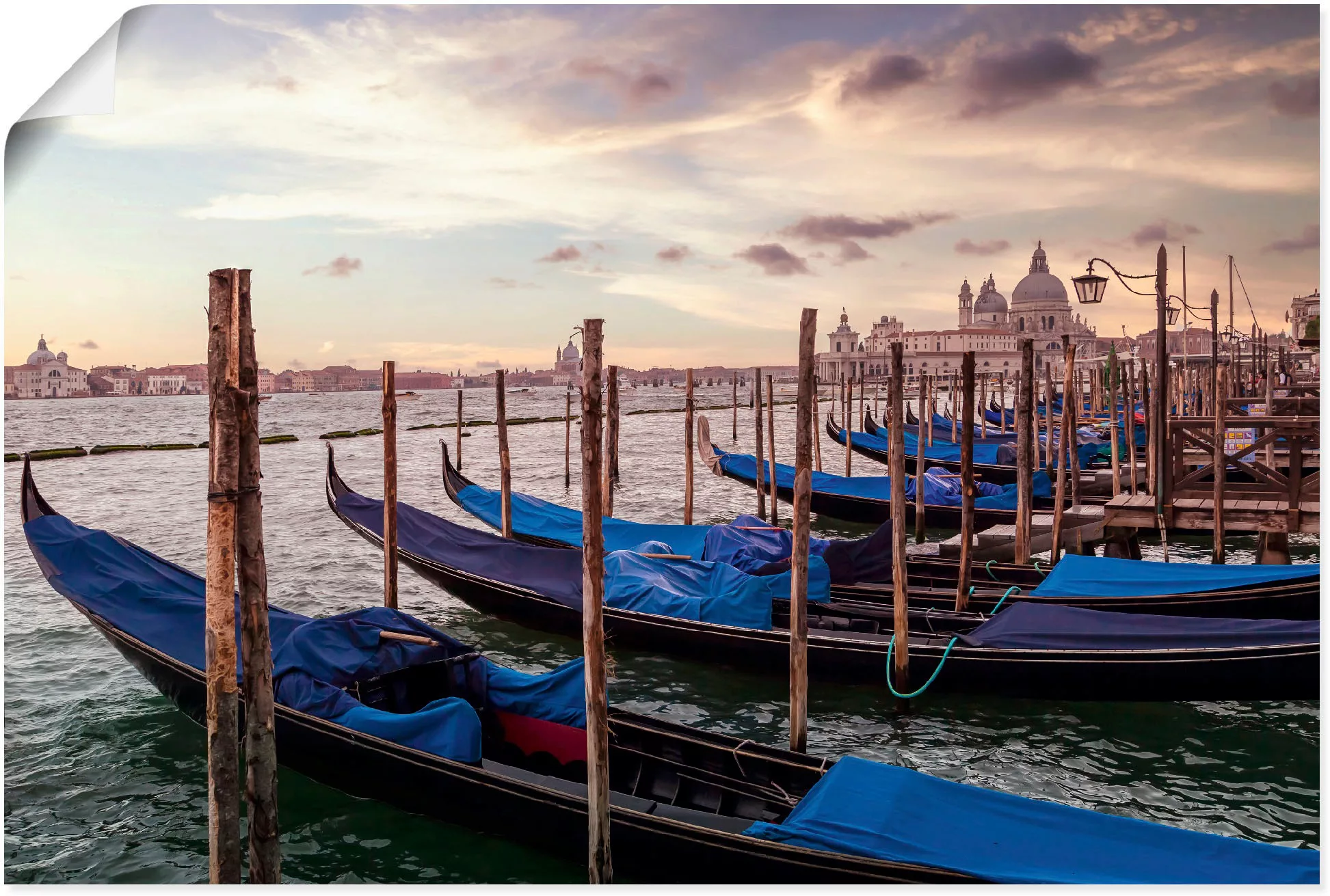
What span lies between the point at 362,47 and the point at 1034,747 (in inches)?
159

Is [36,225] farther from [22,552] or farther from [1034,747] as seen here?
[22,552]

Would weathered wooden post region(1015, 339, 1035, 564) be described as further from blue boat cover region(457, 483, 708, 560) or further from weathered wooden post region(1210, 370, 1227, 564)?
blue boat cover region(457, 483, 708, 560)

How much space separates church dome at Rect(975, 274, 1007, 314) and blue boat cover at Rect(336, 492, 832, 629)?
7264 centimetres


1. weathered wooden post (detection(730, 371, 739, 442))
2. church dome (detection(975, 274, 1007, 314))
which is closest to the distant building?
weathered wooden post (detection(730, 371, 739, 442))

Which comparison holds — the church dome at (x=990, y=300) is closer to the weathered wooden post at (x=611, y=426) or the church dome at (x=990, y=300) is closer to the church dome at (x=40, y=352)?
the weathered wooden post at (x=611, y=426)

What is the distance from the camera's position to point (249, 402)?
2086 millimetres

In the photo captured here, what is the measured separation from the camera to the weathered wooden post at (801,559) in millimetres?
3301

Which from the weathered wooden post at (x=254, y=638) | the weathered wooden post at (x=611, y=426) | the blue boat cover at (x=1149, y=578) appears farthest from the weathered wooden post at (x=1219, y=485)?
the weathered wooden post at (x=254, y=638)

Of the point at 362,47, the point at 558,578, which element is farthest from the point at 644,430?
the point at 362,47

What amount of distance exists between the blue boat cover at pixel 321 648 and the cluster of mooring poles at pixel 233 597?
916 millimetres

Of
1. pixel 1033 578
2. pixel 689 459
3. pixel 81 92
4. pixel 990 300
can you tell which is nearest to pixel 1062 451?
pixel 1033 578

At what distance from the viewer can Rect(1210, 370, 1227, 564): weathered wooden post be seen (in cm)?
563

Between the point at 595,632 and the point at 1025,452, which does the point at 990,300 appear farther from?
the point at 595,632

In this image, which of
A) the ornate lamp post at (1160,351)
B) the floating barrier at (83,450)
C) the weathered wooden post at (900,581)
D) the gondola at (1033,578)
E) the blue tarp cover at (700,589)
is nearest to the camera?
the weathered wooden post at (900,581)
